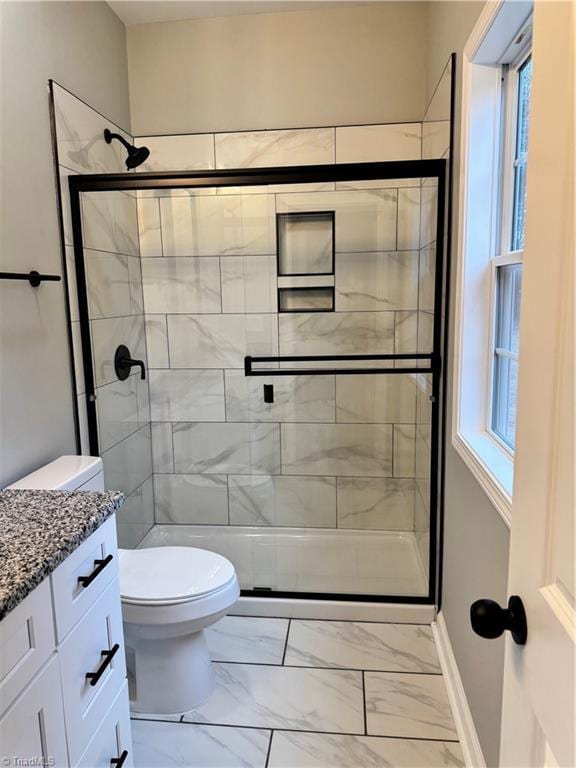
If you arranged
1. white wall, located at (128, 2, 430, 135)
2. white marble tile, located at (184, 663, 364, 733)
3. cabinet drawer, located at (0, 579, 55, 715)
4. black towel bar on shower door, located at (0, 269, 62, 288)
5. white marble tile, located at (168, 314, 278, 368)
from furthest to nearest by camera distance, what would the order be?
white marble tile, located at (168, 314, 278, 368)
white wall, located at (128, 2, 430, 135)
white marble tile, located at (184, 663, 364, 733)
black towel bar on shower door, located at (0, 269, 62, 288)
cabinet drawer, located at (0, 579, 55, 715)

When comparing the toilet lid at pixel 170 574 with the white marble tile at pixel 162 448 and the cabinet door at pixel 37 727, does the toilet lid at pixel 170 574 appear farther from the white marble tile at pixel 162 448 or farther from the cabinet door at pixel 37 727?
the white marble tile at pixel 162 448

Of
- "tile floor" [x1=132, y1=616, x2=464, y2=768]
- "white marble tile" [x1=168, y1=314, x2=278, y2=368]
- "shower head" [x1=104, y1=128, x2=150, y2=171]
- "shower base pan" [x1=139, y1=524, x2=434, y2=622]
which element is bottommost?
"tile floor" [x1=132, y1=616, x2=464, y2=768]

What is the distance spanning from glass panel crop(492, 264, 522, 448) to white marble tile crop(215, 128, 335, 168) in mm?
1386

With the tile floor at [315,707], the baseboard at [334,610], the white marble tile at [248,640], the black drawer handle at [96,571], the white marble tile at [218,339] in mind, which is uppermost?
the white marble tile at [218,339]

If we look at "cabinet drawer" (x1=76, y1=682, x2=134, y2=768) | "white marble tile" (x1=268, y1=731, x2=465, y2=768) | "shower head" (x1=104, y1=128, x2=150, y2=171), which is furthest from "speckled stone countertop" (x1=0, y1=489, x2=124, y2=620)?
"shower head" (x1=104, y1=128, x2=150, y2=171)

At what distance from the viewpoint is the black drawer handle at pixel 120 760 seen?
1.28 metres

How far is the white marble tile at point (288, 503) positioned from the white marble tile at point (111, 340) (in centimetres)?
95

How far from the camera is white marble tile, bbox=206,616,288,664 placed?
1988mm

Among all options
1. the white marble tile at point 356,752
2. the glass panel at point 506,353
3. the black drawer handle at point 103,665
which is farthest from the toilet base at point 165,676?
the glass panel at point 506,353

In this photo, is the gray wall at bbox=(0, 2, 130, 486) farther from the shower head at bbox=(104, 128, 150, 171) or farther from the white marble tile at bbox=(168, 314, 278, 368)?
the white marble tile at bbox=(168, 314, 278, 368)

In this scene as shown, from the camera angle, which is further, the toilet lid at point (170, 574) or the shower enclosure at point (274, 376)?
the shower enclosure at point (274, 376)

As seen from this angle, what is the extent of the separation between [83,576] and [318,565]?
1.58m

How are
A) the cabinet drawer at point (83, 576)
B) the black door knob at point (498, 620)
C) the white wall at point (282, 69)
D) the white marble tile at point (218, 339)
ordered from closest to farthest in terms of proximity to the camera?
the black door knob at point (498, 620), the cabinet drawer at point (83, 576), the white wall at point (282, 69), the white marble tile at point (218, 339)

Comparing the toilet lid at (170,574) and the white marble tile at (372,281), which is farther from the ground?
the white marble tile at (372,281)
